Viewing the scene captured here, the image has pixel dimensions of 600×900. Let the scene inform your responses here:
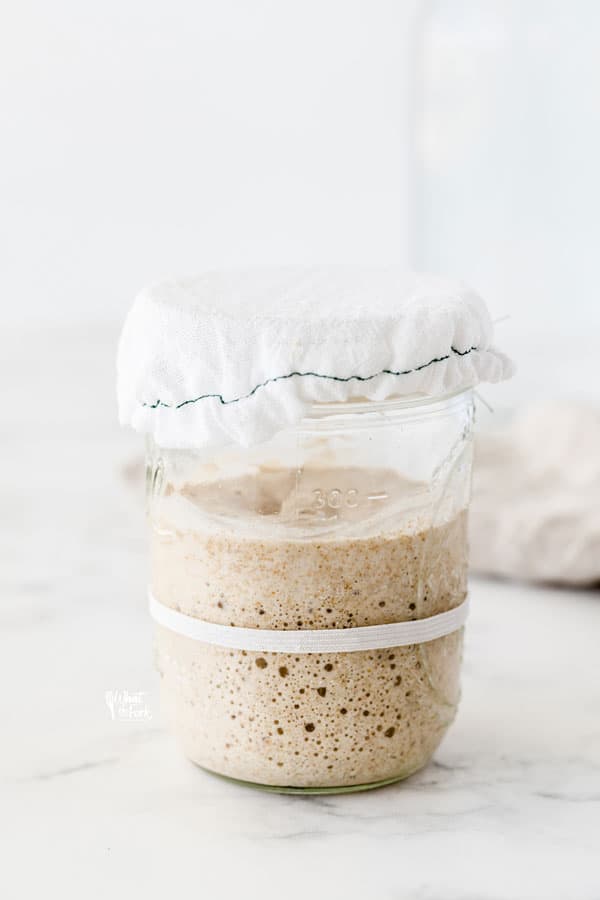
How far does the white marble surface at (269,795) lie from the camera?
1.75 feet

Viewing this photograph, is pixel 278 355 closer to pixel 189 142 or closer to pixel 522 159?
pixel 522 159

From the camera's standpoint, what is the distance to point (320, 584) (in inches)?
22.0

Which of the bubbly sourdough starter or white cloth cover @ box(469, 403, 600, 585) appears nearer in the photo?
the bubbly sourdough starter

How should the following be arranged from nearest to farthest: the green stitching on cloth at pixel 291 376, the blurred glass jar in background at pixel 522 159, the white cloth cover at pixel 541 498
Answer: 1. the green stitching on cloth at pixel 291 376
2. the white cloth cover at pixel 541 498
3. the blurred glass jar in background at pixel 522 159

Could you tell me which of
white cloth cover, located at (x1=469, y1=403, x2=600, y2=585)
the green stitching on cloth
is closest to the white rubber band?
the green stitching on cloth

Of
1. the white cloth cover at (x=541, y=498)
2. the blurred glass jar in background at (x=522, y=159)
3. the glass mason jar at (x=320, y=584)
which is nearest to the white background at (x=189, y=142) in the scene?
the blurred glass jar in background at (x=522, y=159)

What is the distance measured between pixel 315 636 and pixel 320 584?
0.08 ft

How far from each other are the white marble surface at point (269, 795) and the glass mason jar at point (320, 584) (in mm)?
29

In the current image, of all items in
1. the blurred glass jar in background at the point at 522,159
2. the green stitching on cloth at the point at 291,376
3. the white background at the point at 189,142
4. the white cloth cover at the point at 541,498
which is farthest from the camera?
the white background at the point at 189,142

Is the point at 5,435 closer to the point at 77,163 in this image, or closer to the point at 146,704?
the point at 77,163

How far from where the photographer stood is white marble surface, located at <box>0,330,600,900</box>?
534mm

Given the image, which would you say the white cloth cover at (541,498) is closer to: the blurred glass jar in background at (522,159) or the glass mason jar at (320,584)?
the glass mason jar at (320,584)

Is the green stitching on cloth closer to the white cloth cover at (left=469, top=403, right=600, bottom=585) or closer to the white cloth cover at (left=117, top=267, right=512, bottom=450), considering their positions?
the white cloth cover at (left=117, top=267, right=512, bottom=450)

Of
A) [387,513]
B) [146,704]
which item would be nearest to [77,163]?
[146,704]
